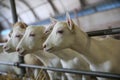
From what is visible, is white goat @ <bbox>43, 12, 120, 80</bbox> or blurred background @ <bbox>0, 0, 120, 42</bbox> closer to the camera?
white goat @ <bbox>43, 12, 120, 80</bbox>

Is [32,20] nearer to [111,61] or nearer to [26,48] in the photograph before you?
[26,48]

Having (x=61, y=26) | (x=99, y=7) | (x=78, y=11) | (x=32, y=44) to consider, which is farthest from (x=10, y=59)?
(x=78, y=11)

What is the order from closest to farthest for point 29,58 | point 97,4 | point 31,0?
point 29,58
point 97,4
point 31,0

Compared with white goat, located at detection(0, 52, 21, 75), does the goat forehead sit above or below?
above

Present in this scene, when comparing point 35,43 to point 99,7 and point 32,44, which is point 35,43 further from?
point 99,7

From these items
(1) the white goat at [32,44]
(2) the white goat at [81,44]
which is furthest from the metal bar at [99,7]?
(2) the white goat at [81,44]

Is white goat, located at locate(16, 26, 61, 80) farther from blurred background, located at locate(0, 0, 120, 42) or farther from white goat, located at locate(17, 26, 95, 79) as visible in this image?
blurred background, located at locate(0, 0, 120, 42)

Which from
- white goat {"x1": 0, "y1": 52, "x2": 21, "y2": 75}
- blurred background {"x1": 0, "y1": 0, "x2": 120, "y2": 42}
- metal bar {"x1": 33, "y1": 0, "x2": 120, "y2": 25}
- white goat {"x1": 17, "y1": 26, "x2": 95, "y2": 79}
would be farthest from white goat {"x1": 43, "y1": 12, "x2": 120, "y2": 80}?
metal bar {"x1": 33, "y1": 0, "x2": 120, "y2": 25}

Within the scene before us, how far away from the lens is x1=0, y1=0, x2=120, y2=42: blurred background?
4.27m

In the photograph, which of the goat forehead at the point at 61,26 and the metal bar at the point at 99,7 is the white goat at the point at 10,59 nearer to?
the goat forehead at the point at 61,26

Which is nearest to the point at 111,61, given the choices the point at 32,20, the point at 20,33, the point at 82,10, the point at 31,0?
the point at 20,33

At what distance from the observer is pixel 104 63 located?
1.50 m

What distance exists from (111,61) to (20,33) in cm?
89

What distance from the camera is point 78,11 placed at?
4.91 m
